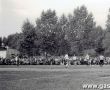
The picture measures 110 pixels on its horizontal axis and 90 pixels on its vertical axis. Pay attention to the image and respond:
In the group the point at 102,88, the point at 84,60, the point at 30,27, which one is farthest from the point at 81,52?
the point at 102,88

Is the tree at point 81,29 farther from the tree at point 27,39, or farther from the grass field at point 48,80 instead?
the grass field at point 48,80

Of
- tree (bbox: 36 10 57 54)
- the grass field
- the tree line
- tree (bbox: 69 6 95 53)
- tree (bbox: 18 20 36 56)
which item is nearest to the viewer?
the grass field

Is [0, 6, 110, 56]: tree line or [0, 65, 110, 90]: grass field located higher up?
[0, 6, 110, 56]: tree line

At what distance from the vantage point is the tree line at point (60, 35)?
79000mm

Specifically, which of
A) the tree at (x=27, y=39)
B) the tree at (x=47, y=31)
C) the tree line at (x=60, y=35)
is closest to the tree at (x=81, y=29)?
the tree line at (x=60, y=35)

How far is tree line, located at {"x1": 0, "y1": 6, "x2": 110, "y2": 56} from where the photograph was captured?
79000 millimetres

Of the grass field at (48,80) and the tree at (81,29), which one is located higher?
the tree at (81,29)

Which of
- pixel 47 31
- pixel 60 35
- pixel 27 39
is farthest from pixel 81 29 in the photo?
pixel 27 39

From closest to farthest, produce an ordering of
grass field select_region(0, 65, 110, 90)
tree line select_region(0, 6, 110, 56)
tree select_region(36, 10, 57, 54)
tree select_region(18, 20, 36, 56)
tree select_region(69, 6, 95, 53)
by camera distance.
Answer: grass field select_region(0, 65, 110, 90)
tree select_region(18, 20, 36, 56)
tree line select_region(0, 6, 110, 56)
tree select_region(36, 10, 57, 54)
tree select_region(69, 6, 95, 53)

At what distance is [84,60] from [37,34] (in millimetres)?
30516

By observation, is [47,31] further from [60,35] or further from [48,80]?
[48,80]

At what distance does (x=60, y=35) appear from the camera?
85812mm

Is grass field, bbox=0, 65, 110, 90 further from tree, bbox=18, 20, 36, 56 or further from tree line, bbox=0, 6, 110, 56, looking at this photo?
tree line, bbox=0, 6, 110, 56

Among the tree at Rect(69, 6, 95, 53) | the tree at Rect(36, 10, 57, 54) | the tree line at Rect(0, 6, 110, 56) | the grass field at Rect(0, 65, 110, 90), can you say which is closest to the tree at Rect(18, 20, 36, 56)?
the tree line at Rect(0, 6, 110, 56)
